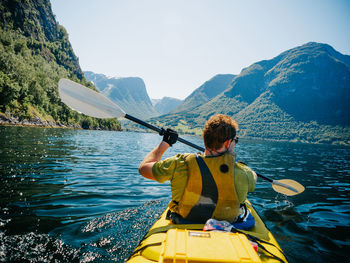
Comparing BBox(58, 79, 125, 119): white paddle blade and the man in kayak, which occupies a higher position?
BBox(58, 79, 125, 119): white paddle blade

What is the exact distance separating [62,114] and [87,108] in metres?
75.7

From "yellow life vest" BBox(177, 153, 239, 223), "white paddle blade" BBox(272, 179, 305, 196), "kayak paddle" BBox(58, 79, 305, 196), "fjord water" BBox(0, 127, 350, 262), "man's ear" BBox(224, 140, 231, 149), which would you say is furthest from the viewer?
"white paddle blade" BBox(272, 179, 305, 196)

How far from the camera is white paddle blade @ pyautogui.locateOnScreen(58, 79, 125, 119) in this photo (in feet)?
15.9

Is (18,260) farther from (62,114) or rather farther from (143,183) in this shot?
(62,114)

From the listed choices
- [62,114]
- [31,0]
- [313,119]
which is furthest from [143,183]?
[313,119]

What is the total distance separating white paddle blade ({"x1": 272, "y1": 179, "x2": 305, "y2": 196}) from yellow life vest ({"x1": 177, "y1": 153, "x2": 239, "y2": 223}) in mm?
4052

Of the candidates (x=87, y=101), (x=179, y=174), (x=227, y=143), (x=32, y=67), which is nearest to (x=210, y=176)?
(x=179, y=174)

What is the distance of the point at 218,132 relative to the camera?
7.94 ft

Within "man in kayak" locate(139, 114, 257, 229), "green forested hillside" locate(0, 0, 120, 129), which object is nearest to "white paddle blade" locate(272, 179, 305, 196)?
"man in kayak" locate(139, 114, 257, 229)

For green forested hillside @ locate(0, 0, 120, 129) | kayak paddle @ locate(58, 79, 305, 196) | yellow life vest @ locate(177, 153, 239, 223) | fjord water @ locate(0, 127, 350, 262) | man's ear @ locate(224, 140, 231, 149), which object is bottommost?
fjord water @ locate(0, 127, 350, 262)

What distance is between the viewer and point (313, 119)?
187 m

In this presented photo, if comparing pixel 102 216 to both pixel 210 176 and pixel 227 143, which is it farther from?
pixel 227 143

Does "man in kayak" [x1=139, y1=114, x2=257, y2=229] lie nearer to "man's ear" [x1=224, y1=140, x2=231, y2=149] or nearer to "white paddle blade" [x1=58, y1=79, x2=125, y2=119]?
"man's ear" [x1=224, y1=140, x2=231, y2=149]

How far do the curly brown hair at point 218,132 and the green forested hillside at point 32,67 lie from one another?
4974cm
